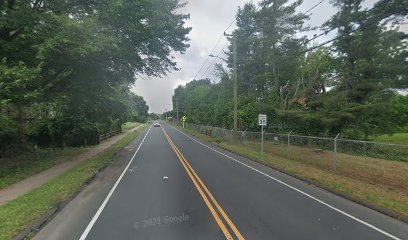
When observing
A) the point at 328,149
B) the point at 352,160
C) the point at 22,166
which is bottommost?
the point at 22,166

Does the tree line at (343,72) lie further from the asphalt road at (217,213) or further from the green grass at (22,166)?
the green grass at (22,166)

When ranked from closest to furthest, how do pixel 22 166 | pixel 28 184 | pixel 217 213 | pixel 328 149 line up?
pixel 217 213
pixel 28 184
pixel 22 166
pixel 328 149

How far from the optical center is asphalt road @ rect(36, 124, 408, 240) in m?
7.63

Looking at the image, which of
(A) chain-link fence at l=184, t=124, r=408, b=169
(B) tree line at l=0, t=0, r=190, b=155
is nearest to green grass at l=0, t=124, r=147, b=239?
(B) tree line at l=0, t=0, r=190, b=155

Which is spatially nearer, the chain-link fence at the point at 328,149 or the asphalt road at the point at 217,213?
the asphalt road at the point at 217,213

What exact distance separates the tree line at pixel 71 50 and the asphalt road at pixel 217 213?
654 centimetres

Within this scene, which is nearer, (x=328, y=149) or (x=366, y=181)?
(x=366, y=181)

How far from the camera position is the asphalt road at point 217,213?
25.0 ft

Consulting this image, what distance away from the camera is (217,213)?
30.0 feet

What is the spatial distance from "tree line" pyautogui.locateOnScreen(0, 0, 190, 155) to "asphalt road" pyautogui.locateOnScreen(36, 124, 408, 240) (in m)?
6.54

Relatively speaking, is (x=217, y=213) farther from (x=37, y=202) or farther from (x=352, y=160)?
(x=352, y=160)

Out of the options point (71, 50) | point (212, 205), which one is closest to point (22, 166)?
point (71, 50)

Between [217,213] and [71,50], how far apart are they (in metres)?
12.1

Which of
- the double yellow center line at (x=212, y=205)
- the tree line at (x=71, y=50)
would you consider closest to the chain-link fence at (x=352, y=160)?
the double yellow center line at (x=212, y=205)
